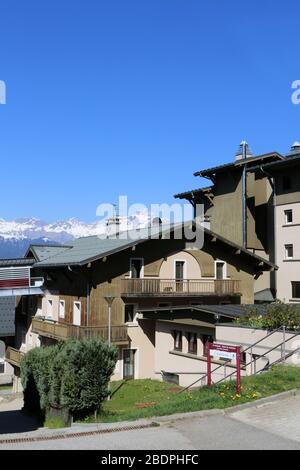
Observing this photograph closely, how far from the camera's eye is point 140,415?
12344mm

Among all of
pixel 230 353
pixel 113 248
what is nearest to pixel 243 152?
pixel 113 248

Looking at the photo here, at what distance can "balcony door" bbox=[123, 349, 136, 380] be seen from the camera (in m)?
30.5

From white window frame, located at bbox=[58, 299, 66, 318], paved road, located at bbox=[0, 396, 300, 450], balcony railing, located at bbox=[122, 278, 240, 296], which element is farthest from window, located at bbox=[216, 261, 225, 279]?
paved road, located at bbox=[0, 396, 300, 450]

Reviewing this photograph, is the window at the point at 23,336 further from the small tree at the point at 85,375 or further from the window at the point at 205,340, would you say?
the small tree at the point at 85,375

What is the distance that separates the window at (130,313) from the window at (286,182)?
43.4 ft

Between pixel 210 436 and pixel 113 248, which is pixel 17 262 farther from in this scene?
pixel 210 436

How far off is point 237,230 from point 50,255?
13.6m

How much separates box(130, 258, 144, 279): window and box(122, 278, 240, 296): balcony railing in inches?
35.5

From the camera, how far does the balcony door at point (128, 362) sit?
100 feet

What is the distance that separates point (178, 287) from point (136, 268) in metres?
2.74

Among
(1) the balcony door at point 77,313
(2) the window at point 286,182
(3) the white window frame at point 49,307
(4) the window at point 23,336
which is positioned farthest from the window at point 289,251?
(4) the window at point 23,336

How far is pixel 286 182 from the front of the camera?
36188 mm

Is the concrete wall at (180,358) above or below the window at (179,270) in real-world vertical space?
below

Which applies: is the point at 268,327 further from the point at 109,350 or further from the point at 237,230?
the point at 237,230
